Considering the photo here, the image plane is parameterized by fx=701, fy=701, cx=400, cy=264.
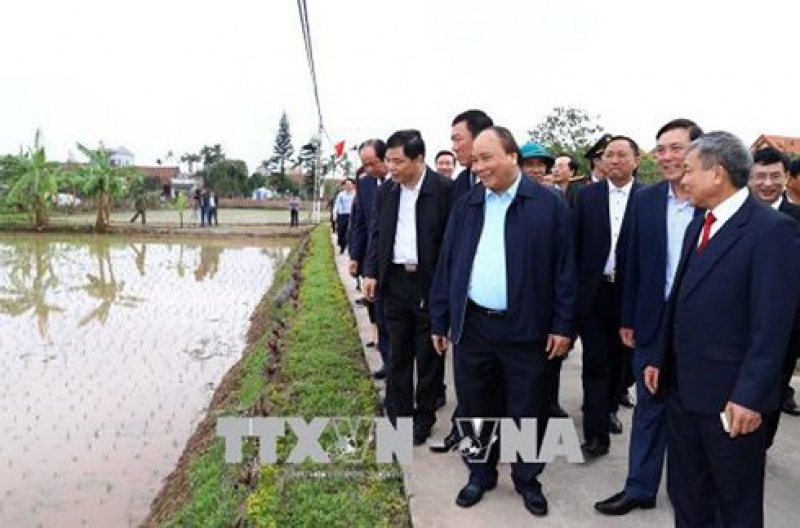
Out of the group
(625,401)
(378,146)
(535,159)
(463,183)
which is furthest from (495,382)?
(378,146)

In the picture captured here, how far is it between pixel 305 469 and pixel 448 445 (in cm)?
82

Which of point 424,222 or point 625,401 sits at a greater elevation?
point 424,222

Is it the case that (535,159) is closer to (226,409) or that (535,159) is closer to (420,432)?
(420,432)

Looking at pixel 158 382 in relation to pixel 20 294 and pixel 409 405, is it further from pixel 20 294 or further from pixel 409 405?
pixel 20 294

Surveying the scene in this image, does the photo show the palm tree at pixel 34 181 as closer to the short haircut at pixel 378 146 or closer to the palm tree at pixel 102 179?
the palm tree at pixel 102 179

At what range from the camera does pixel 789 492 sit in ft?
11.3

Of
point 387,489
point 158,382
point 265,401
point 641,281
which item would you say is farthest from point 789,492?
point 158,382

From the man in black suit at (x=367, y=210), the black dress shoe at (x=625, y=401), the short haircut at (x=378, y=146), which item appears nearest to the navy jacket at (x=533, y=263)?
the man in black suit at (x=367, y=210)

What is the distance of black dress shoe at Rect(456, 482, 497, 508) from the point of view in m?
3.27

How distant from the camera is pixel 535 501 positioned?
126 inches

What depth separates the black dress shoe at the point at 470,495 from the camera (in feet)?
10.7

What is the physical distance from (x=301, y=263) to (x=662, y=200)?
11.1 m

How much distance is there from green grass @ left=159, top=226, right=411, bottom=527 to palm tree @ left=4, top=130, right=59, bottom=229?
62.8 ft

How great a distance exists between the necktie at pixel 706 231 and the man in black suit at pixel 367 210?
2.31m
